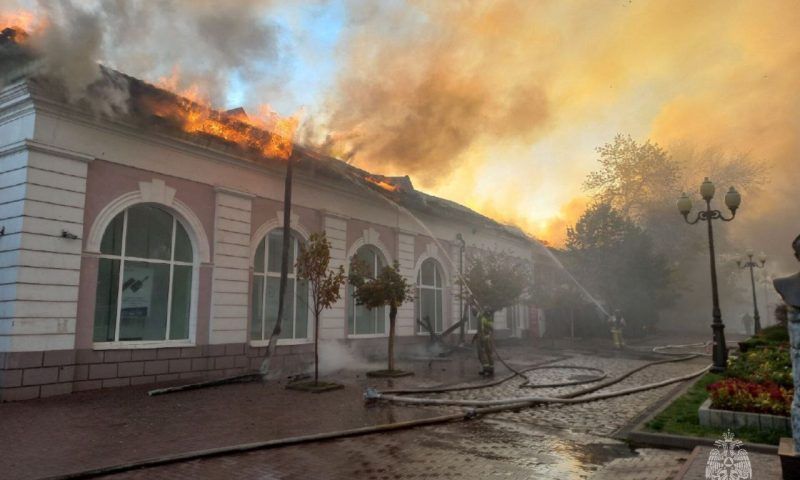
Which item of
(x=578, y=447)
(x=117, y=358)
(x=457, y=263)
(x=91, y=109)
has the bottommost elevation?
(x=578, y=447)

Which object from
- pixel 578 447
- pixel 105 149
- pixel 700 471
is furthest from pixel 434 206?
pixel 700 471

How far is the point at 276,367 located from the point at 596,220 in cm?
2687

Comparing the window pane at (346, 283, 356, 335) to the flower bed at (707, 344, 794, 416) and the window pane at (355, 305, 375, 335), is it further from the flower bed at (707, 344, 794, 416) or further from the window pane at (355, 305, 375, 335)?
the flower bed at (707, 344, 794, 416)

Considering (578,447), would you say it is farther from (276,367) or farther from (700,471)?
(276,367)

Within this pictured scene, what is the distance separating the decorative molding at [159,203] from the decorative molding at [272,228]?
1620 mm

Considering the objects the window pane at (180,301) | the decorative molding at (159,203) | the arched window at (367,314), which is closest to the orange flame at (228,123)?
the decorative molding at (159,203)

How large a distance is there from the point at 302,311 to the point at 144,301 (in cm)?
572

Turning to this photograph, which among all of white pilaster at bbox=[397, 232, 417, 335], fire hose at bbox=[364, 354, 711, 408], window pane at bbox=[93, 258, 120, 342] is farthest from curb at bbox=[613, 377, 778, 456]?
white pilaster at bbox=[397, 232, 417, 335]

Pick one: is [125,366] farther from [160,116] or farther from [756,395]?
[756,395]

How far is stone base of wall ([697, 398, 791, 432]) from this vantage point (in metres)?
7.56

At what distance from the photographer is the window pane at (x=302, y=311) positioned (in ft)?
59.7

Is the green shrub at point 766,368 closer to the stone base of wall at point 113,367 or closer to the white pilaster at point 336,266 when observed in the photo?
the stone base of wall at point 113,367

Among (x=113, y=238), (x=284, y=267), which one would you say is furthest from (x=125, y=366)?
(x=284, y=267)

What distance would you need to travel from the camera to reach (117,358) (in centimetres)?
1275
